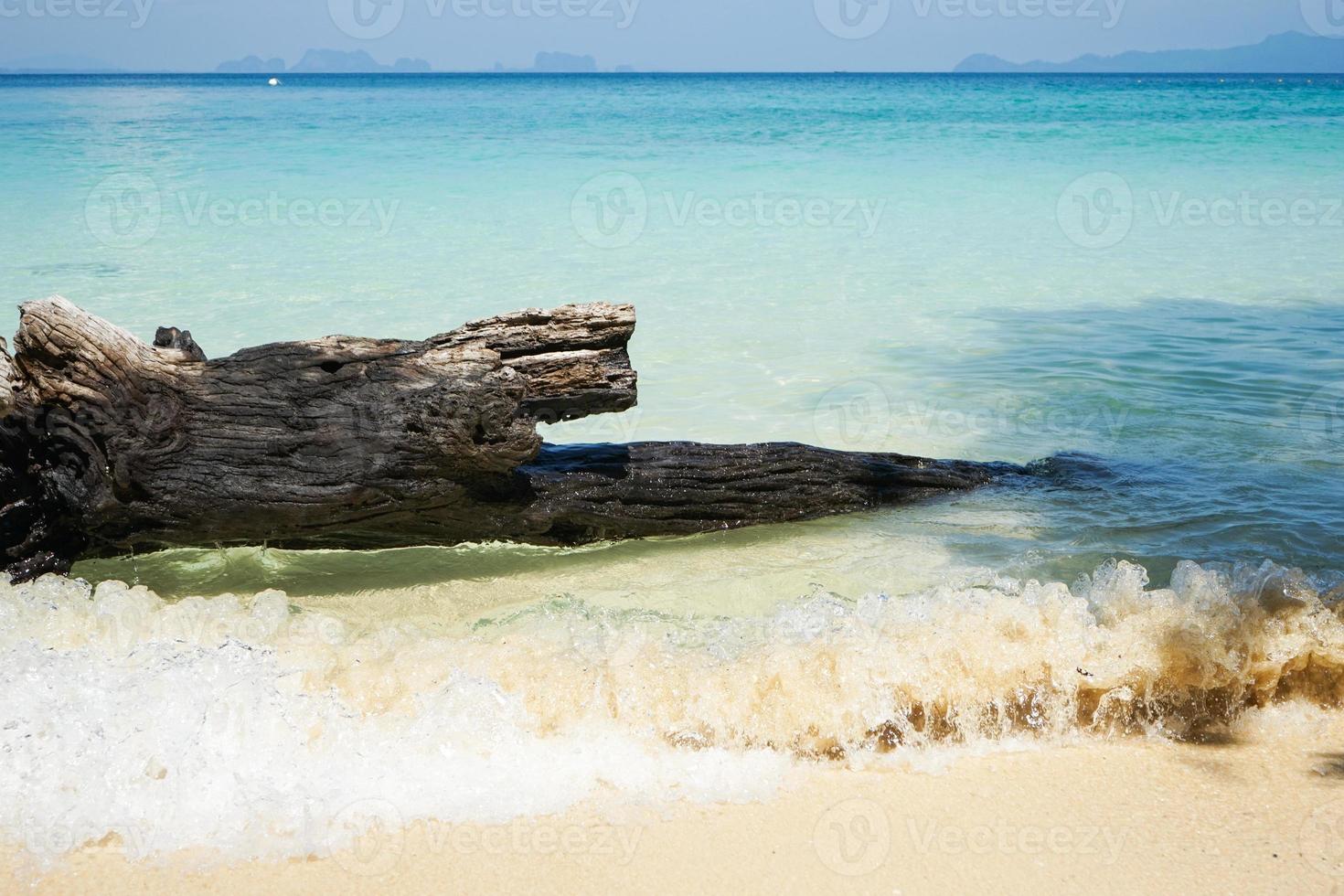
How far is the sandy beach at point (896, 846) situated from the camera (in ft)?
7.73

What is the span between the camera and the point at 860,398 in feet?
20.8

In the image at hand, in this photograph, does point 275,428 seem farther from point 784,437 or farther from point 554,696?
point 784,437

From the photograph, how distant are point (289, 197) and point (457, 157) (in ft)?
23.5

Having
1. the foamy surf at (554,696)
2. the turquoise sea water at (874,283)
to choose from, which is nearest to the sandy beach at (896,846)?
the foamy surf at (554,696)

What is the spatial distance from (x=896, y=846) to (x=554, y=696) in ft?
3.40

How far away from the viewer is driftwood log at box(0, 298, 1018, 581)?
3.37m

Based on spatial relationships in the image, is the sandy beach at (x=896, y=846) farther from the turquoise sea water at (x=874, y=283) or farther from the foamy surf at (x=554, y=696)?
the turquoise sea water at (x=874, y=283)

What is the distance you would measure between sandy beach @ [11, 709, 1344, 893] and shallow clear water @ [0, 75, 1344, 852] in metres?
0.15

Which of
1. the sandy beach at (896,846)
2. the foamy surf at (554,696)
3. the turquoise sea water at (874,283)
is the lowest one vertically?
the sandy beach at (896,846)

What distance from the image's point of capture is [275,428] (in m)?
3.47

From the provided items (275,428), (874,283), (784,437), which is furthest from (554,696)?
(874,283)

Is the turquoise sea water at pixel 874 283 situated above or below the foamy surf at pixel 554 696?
above

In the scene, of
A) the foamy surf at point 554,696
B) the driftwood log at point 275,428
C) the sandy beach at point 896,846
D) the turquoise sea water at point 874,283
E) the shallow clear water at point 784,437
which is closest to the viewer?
the sandy beach at point 896,846

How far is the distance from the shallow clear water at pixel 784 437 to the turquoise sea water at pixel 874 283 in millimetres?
48
